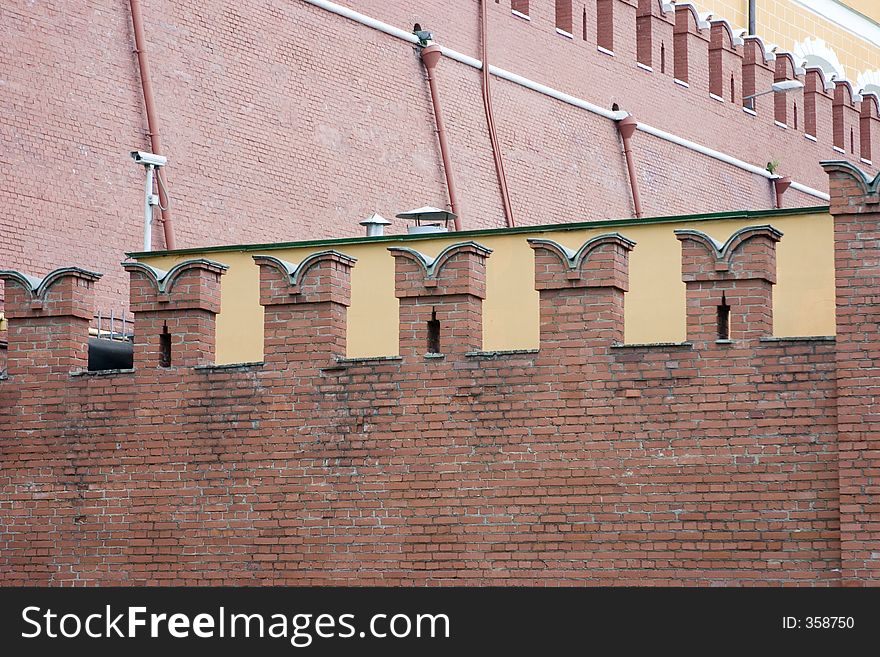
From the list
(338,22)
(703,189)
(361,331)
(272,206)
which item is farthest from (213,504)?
(703,189)

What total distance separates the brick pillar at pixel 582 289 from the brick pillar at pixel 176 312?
244cm

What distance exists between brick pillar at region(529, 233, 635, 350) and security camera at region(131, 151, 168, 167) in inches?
228

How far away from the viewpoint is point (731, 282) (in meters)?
12.6

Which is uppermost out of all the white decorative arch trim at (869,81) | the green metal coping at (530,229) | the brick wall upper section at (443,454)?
the white decorative arch trim at (869,81)

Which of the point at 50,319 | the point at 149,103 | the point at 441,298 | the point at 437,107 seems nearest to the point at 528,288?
the point at 441,298

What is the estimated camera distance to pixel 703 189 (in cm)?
2742

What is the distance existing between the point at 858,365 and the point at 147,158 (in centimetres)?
793

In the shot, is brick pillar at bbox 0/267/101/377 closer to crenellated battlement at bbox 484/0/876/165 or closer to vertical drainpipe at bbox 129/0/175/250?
vertical drainpipe at bbox 129/0/175/250

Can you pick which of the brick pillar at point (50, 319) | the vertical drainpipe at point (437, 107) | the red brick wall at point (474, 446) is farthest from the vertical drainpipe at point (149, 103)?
the vertical drainpipe at point (437, 107)

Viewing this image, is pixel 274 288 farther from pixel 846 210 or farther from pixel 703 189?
pixel 703 189

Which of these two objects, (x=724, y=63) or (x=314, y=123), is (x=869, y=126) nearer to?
(x=724, y=63)

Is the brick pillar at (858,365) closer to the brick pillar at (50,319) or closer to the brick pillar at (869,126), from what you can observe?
the brick pillar at (50,319)

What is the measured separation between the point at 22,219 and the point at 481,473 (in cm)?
563

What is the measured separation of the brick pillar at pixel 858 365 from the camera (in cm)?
1199
